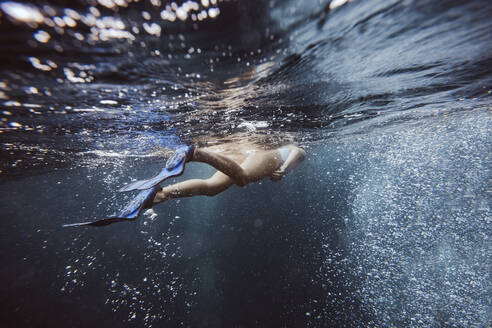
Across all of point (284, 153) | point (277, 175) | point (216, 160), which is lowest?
point (277, 175)

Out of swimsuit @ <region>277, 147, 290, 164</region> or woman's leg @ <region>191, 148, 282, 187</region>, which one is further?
swimsuit @ <region>277, 147, 290, 164</region>

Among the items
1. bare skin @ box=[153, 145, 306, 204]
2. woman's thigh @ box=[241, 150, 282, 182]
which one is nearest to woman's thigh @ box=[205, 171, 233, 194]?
bare skin @ box=[153, 145, 306, 204]

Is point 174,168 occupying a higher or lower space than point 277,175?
higher

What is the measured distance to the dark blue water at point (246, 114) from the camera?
87.9 inches

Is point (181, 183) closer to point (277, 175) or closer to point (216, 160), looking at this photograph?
point (216, 160)

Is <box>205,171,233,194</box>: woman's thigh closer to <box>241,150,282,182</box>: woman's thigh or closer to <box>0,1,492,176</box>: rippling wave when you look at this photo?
<box>241,150,282,182</box>: woman's thigh

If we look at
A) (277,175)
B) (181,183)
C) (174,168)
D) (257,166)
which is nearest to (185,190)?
(181,183)

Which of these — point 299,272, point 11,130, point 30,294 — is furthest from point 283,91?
point 30,294

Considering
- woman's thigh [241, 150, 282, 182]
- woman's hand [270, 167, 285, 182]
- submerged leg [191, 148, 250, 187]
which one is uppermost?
submerged leg [191, 148, 250, 187]

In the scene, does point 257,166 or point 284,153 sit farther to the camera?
point 284,153

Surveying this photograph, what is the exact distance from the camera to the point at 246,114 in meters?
5.88

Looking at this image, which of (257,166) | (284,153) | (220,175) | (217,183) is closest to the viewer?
(217,183)

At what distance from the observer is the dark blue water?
223 cm

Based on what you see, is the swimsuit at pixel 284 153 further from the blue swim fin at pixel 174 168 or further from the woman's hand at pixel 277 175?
the blue swim fin at pixel 174 168
